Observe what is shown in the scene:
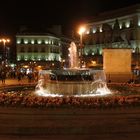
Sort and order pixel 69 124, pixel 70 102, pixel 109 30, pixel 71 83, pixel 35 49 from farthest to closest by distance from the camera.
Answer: pixel 35 49, pixel 109 30, pixel 71 83, pixel 70 102, pixel 69 124

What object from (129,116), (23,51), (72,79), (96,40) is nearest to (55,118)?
Result: (129,116)

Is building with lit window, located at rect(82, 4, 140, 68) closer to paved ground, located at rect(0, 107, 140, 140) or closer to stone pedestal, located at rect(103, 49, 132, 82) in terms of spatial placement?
stone pedestal, located at rect(103, 49, 132, 82)

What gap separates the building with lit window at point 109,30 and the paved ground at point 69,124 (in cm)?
8696

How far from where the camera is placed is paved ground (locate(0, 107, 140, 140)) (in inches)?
584

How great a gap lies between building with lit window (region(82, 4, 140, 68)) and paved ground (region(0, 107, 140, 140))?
87.0 meters

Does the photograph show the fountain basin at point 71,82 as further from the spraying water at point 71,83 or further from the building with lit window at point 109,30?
the building with lit window at point 109,30

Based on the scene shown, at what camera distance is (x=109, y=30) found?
11969 cm

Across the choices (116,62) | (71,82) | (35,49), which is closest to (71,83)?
(71,82)

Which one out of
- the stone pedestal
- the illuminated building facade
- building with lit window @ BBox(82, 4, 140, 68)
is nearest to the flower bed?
the stone pedestal

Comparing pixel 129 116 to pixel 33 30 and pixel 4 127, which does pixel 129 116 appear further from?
pixel 33 30

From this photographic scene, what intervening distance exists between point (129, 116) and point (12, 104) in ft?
16.0

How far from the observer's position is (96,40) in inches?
5064

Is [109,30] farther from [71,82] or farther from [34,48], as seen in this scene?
[71,82]

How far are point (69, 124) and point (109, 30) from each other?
10560 centimetres
